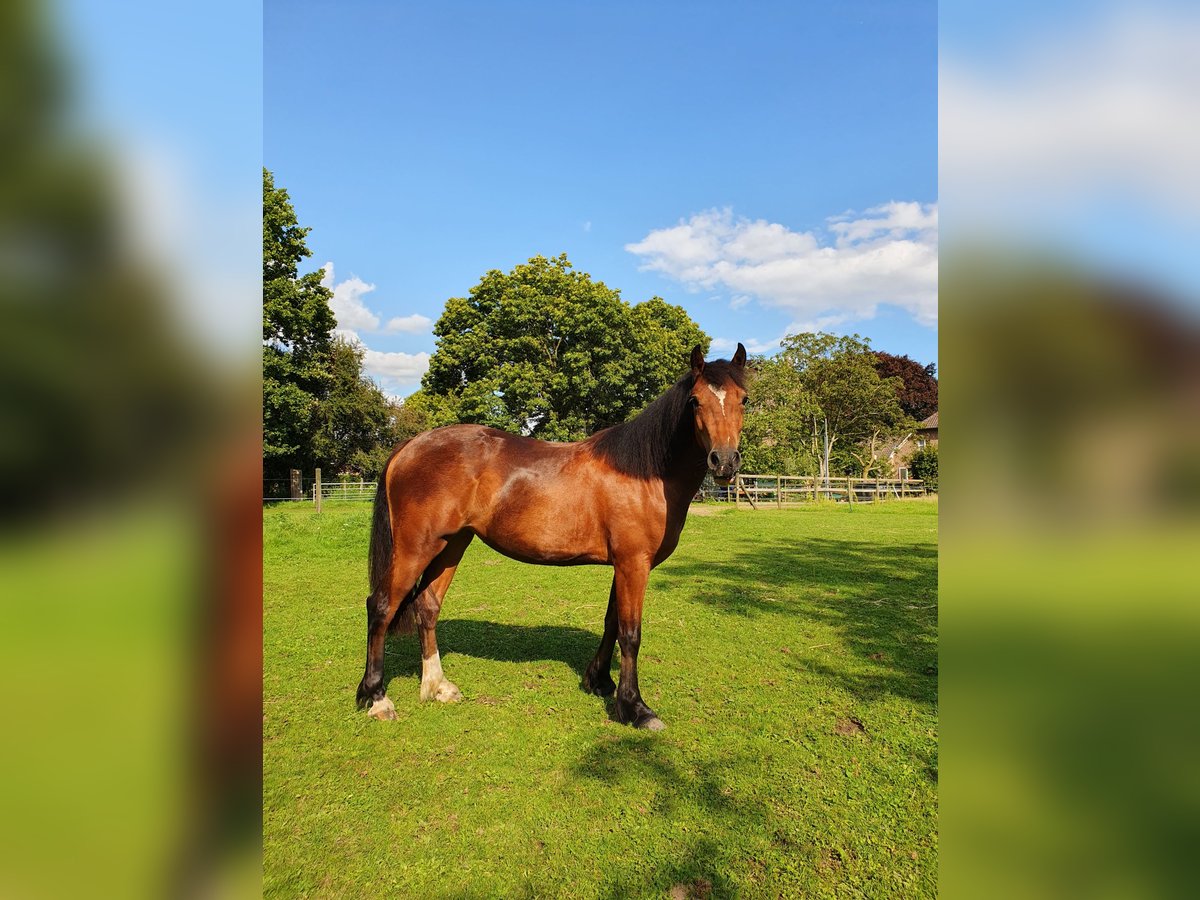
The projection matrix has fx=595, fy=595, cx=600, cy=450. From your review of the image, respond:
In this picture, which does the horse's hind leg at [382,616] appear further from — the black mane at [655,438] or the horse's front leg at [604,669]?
the black mane at [655,438]

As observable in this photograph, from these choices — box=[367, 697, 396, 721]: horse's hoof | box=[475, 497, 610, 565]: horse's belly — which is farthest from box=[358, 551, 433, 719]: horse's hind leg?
box=[475, 497, 610, 565]: horse's belly

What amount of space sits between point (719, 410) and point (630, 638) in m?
1.73

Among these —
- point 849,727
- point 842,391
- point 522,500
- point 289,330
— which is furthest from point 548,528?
point 842,391

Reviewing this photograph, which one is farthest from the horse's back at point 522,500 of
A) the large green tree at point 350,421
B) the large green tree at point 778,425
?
the large green tree at point 778,425

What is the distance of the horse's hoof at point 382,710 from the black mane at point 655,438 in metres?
2.28

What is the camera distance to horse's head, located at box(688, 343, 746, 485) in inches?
140
